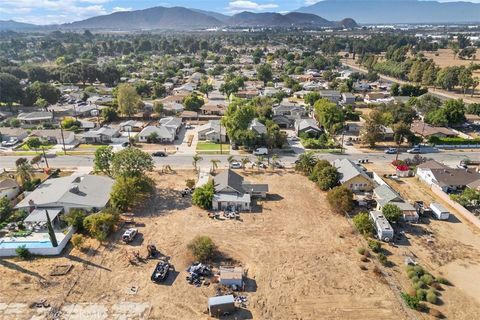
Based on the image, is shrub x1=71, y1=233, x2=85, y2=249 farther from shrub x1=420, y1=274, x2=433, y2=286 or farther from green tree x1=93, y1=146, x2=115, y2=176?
shrub x1=420, y1=274, x2=433, y2=286

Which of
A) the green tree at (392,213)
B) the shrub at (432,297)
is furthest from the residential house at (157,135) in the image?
the shrub at (432,297)

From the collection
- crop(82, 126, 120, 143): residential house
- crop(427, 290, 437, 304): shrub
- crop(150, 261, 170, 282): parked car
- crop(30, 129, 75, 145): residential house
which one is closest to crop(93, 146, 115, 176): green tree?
crop(82, 126, 120, 143): residential house

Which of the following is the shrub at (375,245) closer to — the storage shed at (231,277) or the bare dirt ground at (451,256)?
the bare dirt ground at (451,256)

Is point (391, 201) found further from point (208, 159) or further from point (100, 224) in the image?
point (100, 224)

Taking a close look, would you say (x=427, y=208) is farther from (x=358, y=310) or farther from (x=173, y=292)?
(x=173, y=292)

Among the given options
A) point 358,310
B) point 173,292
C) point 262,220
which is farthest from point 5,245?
point 358,310

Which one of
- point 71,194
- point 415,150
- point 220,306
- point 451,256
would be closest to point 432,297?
point 451,256
